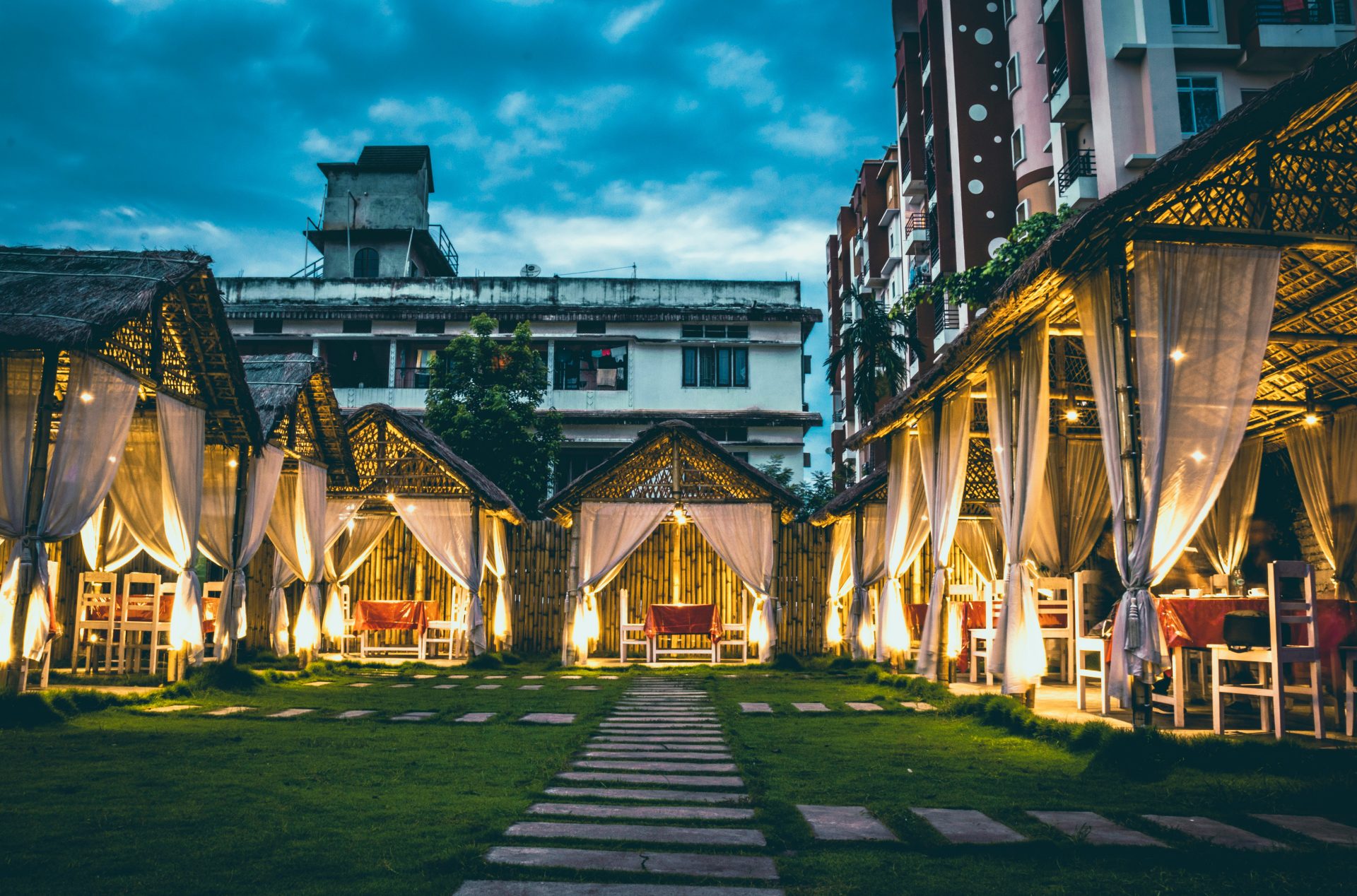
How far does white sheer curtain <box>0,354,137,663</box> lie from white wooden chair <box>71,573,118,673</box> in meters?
2.59

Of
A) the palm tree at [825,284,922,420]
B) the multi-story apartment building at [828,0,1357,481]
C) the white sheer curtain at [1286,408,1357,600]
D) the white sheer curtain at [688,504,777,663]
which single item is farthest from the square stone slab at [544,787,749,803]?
the palm tree at [825,284,922,420]

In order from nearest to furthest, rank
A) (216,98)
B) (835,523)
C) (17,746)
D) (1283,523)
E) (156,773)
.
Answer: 1. (156,773)
2. (17,746)
3. (1283,523)
4. (835,523)
5. (216,98)

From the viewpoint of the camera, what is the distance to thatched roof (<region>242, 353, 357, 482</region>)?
991 centimetres

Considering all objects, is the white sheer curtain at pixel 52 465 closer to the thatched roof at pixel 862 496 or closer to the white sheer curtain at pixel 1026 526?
the white sheer curtain at pixel 1026 526

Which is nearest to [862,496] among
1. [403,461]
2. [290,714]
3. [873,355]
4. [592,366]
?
[403,461]

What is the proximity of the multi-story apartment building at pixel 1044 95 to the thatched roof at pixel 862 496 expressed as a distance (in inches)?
236

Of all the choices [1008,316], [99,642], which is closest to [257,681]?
[99,642]

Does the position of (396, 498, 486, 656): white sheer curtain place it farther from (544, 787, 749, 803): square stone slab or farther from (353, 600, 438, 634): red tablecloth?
(544, 787, 749, 803): square stone slab

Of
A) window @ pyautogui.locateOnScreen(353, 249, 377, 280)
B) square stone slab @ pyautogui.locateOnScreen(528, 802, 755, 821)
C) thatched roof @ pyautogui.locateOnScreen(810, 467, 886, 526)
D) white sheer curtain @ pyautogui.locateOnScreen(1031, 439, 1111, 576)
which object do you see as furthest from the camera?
window @ pyautogui.locateOnScreen(353, 249, 377, 280)

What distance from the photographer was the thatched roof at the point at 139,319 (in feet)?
21.2

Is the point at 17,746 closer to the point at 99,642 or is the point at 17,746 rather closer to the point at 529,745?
the point at 529,745

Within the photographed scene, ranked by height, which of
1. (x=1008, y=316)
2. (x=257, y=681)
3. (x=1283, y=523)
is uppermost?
(x=1008, y=316)

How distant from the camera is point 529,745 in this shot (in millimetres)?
5156

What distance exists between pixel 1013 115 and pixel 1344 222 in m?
16.9
